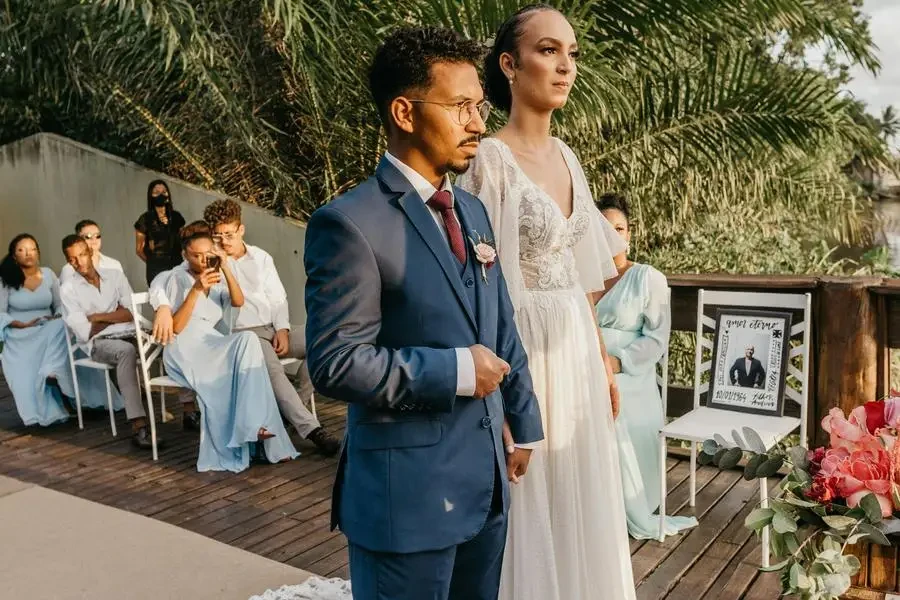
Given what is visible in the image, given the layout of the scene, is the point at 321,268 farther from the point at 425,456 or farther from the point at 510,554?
the point at 510,554

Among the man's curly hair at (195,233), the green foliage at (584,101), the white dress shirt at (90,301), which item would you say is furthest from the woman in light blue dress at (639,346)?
the white dress shirt at (90,301)

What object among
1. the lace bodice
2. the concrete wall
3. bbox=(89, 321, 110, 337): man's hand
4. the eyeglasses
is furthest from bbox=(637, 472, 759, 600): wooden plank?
bbox=(89, 321, 110, 337): man's hand

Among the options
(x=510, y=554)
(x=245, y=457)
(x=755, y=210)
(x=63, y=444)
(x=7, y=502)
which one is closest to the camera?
(x=510, y=554)

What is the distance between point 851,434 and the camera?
1.59 meters

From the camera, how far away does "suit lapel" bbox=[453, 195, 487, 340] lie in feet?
5.89

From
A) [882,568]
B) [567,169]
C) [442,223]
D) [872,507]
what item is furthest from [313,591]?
[872,507]

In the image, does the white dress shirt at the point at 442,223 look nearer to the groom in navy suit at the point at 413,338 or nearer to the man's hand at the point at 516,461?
the groom in navy suit at the point at 413,338

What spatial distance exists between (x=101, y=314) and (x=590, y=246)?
15.8 feet

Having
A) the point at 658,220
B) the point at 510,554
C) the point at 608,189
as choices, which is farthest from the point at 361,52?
the point at 510,554

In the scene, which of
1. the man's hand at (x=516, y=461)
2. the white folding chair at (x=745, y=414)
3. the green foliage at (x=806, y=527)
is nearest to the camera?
the green foliage at (x=806, y=527)

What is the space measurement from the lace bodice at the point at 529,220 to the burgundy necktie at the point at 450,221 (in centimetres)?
53

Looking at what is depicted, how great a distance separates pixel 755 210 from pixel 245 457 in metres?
5.47

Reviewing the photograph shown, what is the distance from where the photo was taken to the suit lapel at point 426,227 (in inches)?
67.7

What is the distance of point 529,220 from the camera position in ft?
7.79
